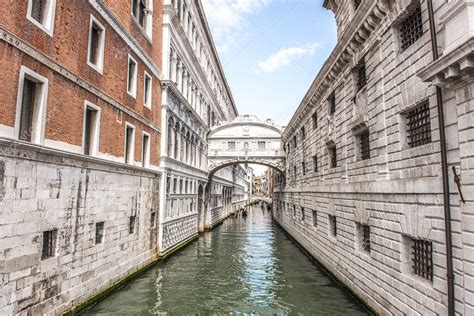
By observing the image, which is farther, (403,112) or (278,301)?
(278,301)

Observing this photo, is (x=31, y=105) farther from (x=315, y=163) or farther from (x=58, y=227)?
(x=315, y=163)

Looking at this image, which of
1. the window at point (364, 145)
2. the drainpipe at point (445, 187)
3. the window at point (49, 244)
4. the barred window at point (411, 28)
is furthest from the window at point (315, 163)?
the window at point (49, 244)

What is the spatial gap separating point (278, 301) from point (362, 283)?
2736 millimetres

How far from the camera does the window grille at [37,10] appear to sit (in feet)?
24.8

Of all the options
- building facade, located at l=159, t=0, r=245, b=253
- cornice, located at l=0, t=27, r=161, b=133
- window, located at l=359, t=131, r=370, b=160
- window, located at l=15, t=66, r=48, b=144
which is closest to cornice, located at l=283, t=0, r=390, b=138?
window, located at l=359, t=131, r=370, b=160

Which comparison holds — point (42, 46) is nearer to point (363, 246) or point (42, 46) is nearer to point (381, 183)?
point (381, 183)

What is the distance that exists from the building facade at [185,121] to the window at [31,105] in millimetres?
8904

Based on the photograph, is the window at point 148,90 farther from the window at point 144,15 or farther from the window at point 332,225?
the window at point 332,225

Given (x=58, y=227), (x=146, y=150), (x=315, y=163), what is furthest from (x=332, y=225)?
(x=58, y=227)

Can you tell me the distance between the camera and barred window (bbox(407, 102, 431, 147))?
7.14 m

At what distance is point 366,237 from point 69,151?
A: 9327 millimetres

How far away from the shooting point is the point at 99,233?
1042 centimetres

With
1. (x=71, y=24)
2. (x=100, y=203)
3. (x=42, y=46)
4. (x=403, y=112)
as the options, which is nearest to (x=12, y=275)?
(x=100, y=203)

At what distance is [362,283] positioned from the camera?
32.8 feet
